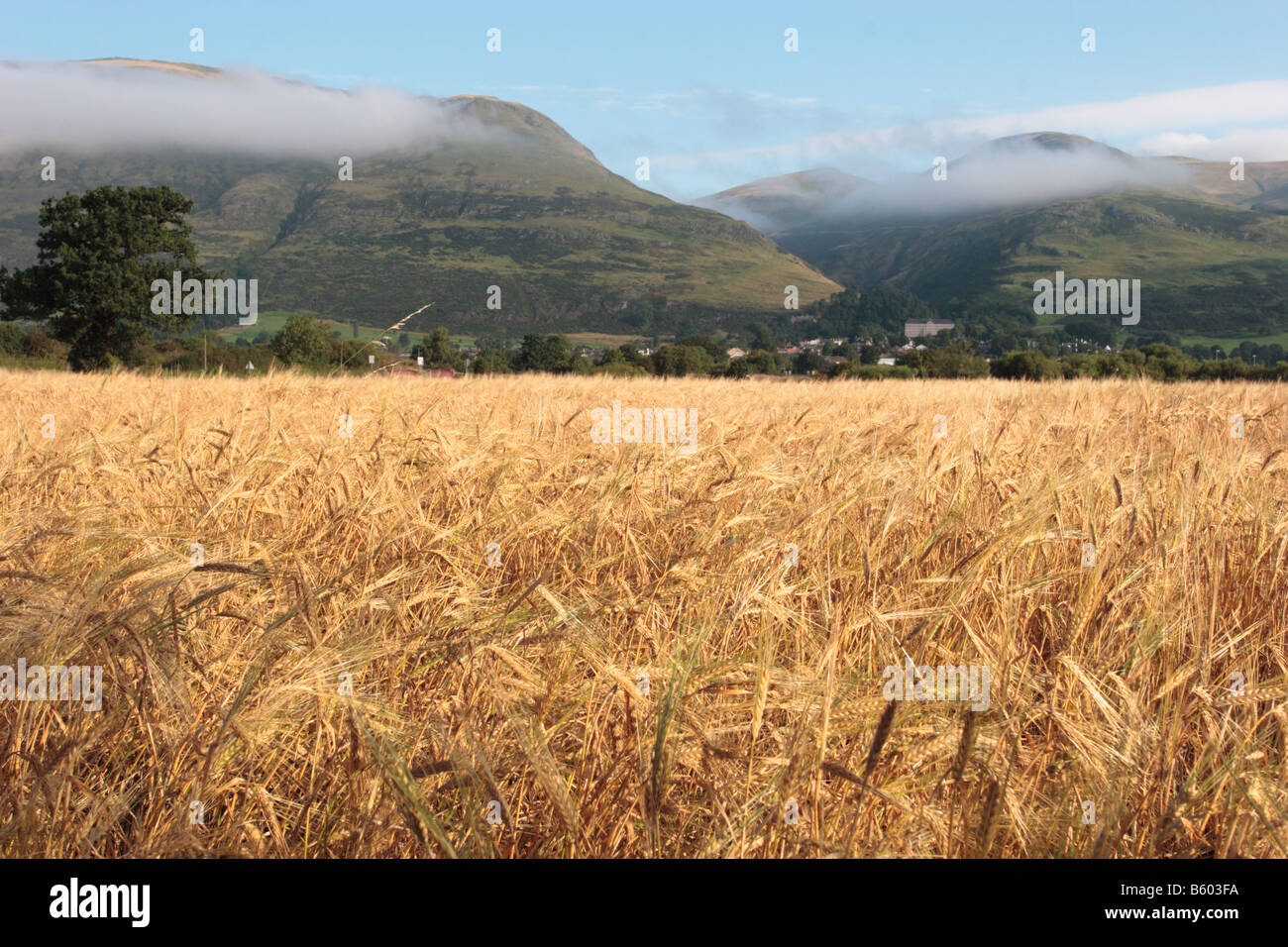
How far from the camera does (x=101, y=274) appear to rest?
3253cm

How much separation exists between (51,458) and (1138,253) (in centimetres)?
21938

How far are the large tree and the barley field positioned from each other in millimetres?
35071

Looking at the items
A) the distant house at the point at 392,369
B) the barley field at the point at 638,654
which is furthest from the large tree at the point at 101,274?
the barley field at the point at 638,654

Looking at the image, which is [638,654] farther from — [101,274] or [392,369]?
[101,274]

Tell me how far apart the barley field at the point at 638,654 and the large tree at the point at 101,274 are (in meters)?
35.1

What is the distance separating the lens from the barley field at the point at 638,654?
1.25 metres

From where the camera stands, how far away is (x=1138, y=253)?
185625mm

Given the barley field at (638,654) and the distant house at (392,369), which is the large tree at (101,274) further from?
the barley field at (638,654)

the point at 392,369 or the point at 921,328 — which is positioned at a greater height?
the point at 921,328

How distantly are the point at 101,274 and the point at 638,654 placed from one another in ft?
125

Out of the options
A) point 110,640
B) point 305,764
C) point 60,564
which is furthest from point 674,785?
point 60,564

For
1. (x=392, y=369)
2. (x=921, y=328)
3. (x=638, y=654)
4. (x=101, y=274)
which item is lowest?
(x=638, y=654)

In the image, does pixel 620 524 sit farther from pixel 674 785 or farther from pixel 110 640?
pixel 110 640

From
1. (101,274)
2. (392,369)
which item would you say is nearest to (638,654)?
(392,369)
